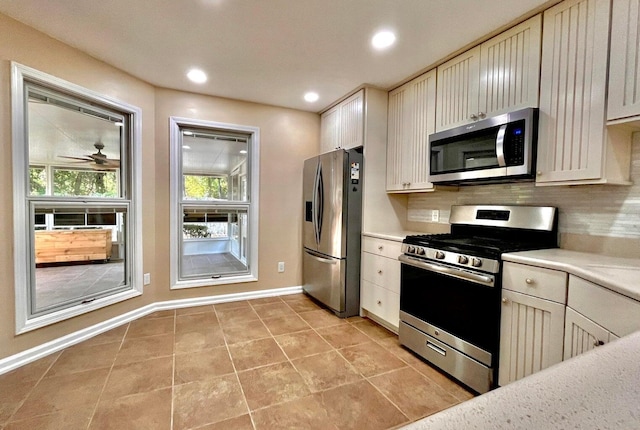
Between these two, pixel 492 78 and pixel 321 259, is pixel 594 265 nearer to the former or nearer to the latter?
pixel 492 78

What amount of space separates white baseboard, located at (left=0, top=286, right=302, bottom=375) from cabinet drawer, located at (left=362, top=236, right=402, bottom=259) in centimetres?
136

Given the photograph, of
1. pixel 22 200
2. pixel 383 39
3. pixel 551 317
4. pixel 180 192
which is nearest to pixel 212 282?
pixel 180 192

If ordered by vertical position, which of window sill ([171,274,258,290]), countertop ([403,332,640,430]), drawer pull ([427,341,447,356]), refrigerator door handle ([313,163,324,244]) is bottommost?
drawer pull ([427,341,447,356])

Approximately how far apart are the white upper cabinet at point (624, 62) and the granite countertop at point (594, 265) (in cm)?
73

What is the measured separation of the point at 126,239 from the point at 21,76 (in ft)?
5.00

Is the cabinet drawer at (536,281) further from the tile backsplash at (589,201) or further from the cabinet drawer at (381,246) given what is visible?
the cabinet drawer at (381,246)

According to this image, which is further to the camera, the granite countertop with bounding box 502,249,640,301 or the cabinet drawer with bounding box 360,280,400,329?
the cabinet drawer with bounding box 360,280,400,329

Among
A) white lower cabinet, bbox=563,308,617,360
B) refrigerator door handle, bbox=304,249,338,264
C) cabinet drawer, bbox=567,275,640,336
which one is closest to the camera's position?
cabinet drawer, bbox=567,275,640,336

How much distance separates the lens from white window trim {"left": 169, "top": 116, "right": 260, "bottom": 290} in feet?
10.6

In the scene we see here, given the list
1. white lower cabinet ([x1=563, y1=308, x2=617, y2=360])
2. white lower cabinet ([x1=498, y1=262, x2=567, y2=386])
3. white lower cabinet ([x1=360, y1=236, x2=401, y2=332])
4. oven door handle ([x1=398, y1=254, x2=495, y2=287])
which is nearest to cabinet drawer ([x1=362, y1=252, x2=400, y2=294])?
white lower cabinet ([x1=360, y1=236, x2=401, y2=332])

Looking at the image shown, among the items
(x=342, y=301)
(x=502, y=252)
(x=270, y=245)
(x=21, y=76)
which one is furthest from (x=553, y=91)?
(x=21, y=76)

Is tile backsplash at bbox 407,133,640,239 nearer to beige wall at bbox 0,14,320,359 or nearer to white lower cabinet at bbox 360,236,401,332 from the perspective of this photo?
white lower cabinet at bbox 360,236,401,332

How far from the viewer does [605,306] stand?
1.21 m

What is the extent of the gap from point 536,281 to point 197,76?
3193mm
